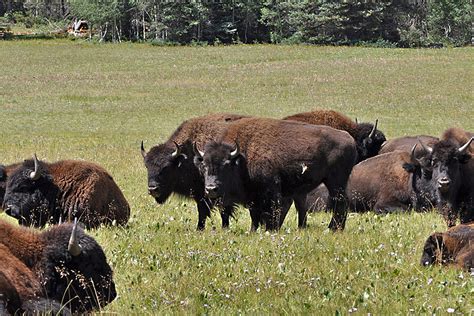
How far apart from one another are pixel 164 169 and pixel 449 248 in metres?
6.57

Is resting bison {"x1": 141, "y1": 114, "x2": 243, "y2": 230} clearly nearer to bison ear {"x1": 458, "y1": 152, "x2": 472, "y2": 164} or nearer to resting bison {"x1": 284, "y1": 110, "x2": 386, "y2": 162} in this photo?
resting bison {"x1": 284, "y1": 110, "x2": 386, "y2": 162}

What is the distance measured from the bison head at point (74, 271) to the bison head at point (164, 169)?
6879mm

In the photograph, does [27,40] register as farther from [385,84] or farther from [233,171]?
[233,171]

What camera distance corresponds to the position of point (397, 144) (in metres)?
18.8

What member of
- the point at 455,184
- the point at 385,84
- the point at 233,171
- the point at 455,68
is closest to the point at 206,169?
the point at 233,171

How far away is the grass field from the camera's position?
292 inches

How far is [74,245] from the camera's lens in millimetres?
6797

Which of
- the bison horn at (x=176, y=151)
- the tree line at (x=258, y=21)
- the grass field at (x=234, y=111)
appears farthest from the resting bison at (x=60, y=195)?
the tree line at (x=258, y=21)

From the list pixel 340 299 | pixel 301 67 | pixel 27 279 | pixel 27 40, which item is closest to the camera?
pixel 27 279

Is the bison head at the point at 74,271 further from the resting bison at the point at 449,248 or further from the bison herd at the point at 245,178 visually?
the bison herd at the point at 245,178

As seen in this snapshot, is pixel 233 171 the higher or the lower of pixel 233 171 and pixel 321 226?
the higher

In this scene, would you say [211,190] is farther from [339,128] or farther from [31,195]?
[339,128]

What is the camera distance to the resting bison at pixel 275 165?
12359 millimetres

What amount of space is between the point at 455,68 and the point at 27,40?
49356 millimetres
